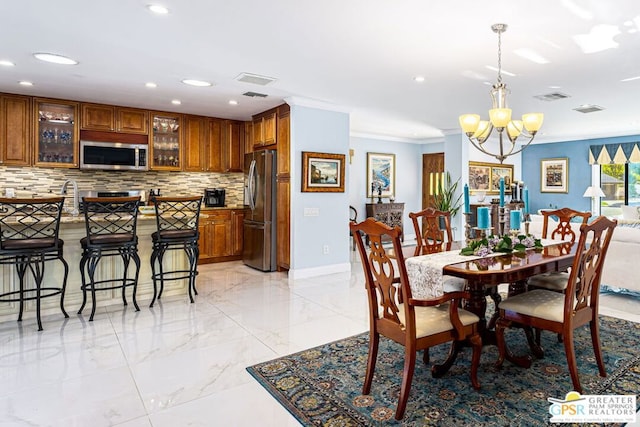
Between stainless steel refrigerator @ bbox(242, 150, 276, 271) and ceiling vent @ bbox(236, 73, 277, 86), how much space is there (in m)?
1.34

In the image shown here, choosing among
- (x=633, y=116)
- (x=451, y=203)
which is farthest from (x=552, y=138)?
(x=451, y=203)

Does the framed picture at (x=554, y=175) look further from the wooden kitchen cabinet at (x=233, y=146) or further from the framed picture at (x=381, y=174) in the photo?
the wooden kitchen cabinet at (x=233, y=146)

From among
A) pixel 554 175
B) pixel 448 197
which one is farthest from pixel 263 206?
pixel 554 175

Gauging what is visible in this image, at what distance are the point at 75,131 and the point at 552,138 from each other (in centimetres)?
952

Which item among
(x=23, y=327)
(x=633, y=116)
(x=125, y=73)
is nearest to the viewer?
(x=23, y=327)

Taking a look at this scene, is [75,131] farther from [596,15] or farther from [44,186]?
[596,15]

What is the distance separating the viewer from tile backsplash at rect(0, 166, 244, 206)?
17.9ft

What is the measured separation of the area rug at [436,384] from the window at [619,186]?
7.13 m

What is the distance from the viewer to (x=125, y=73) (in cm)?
429

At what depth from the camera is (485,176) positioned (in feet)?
30.9

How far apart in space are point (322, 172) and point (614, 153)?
709cm

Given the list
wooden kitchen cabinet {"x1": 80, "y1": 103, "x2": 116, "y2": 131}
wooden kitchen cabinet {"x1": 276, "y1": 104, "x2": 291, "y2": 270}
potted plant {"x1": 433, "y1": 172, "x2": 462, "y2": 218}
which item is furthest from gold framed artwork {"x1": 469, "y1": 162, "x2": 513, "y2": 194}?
wooden kitchen cabinet {"x1": 80, "y1": 103, "x2": 116, "y2": 131}

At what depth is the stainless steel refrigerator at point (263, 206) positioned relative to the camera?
19.0 ft

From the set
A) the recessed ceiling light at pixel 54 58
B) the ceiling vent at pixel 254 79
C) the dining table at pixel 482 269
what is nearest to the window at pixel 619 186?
the dining table at pixel 482 269
